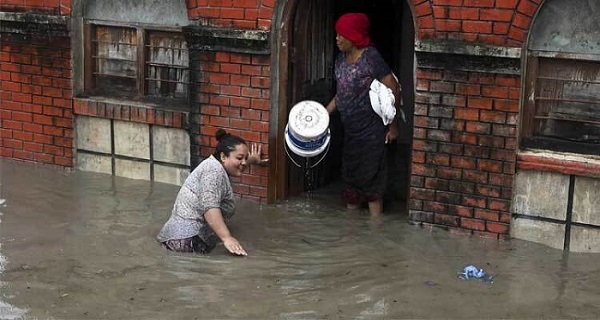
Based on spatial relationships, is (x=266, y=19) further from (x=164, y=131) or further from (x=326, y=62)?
(x=164, y=131)

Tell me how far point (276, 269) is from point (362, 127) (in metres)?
1.69

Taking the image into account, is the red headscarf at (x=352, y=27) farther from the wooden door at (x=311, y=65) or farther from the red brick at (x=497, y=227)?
the red brick at (x=497, y=227)

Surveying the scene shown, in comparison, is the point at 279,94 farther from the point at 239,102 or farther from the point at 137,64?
the point at 137,64

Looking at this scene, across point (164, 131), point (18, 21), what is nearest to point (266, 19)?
point (164, 131)

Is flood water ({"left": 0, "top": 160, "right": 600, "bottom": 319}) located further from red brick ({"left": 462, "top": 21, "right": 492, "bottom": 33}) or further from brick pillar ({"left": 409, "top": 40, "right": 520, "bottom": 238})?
red brick ({"left": 462, "top": 21, "right": 492, "bottom": 33})

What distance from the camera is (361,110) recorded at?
25.2 feet

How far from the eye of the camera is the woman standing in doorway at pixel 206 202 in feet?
22.1

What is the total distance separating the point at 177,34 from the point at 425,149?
104 inches

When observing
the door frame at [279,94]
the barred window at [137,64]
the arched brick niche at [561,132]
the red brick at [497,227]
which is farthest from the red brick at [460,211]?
the barred window at [137,64]

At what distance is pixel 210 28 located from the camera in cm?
796

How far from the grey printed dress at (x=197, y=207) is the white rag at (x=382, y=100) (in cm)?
144

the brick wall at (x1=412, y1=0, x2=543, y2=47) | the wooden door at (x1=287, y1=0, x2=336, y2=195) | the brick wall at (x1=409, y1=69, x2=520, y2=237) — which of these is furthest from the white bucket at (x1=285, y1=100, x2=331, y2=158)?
the brick wall at (x1=412, y1=0, x2=543, y2=47)

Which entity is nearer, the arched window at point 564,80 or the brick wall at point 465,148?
the arched window at point 564,80

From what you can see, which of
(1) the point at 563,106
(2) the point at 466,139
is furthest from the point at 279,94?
(1) the point at 563,106
